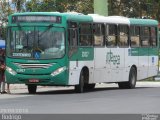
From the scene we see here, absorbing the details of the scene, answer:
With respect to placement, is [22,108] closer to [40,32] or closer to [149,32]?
[40,32]

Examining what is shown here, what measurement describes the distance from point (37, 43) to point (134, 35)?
23.4ft

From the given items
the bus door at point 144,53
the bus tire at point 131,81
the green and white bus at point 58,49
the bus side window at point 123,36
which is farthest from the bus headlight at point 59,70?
the bus door at point 144,53

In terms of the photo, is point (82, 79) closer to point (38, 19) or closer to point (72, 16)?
point (72, 16)

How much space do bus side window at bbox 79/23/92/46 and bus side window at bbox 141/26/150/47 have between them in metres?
5.30

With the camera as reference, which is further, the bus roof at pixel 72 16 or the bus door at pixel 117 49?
the bus door at pixel 117 49

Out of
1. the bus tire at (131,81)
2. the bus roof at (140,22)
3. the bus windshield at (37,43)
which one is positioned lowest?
the bus tire at (131,81)

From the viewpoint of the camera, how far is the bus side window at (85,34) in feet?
91.0

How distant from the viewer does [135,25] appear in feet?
108

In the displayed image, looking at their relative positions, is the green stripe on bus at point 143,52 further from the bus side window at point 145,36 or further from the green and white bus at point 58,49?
the green and white bus at point 58,49

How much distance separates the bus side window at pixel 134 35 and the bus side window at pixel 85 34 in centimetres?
414

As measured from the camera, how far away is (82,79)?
1088 inches

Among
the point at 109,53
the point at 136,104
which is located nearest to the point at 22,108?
the point at 136,104

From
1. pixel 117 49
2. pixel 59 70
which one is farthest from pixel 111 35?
pixel 59 70

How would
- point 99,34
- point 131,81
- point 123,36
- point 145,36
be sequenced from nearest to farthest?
point 99,34, point 123,36, point 131,81, point 145,36
